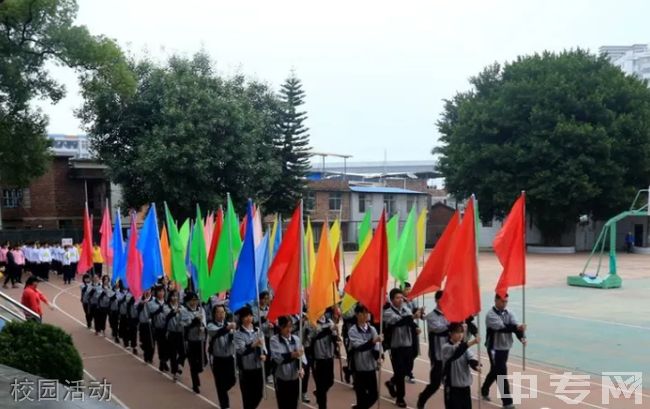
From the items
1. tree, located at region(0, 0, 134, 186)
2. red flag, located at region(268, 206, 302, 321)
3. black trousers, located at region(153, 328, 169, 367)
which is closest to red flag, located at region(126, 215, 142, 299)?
black trousers, located at region(153, 328, 169, 367)

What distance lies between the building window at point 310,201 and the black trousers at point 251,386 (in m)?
29.0

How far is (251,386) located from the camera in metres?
7.91

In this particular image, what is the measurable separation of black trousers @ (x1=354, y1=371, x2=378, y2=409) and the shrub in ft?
11.3

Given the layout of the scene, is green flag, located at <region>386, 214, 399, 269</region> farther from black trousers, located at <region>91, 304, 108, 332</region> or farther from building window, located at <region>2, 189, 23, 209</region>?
building window, located at <region>2, 189, 23, 209</region>

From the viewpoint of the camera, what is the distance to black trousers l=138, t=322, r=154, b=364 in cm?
1138

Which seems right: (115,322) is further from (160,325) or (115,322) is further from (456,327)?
(456,327)

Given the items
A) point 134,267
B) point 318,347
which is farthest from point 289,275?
point 134,267

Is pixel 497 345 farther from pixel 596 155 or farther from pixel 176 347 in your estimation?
pixel 596 155

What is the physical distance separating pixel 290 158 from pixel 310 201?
4273mm

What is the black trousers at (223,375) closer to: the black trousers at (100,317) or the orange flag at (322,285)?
the orange flag at (322,285)

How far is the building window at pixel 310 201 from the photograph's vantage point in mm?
37719

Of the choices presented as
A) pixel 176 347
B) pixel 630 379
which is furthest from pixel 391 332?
pixel 630 379

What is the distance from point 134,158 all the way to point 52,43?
7188mm

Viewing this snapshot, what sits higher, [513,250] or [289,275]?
[513,250]
